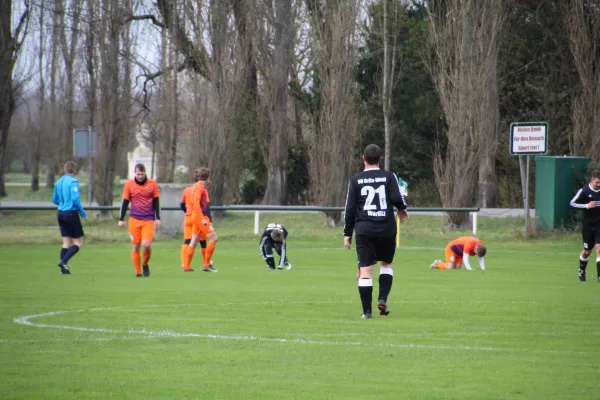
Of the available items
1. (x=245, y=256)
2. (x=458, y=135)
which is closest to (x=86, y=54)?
(x=458, y=135)

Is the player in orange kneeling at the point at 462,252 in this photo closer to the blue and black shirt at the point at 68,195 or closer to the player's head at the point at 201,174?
the player's head at the point at 201,174

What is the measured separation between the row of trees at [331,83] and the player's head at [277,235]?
1321 centimetres

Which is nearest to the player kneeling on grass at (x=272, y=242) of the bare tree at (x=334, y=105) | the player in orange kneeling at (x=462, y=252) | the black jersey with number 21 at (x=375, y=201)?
the player in orange kneeling at (x=462, y=252)

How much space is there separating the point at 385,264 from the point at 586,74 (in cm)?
2268

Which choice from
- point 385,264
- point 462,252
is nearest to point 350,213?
point 385,264

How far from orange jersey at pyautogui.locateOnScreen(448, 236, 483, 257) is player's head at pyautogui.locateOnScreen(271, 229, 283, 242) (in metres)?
3.54

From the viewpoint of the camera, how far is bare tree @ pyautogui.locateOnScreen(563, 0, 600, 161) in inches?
1286

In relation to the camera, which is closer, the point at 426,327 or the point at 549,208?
the point at 426,327

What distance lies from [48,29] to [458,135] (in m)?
27.9

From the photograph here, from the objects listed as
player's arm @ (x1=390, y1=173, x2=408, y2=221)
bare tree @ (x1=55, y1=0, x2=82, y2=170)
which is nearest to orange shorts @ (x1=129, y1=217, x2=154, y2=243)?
player's arm @ (x1=390, y1=173, x2=408, y2=221)

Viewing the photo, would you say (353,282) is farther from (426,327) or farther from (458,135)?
(458,135)

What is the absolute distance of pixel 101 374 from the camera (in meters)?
8.35

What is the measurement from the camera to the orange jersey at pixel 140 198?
1872 cm

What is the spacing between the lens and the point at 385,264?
1231cm
